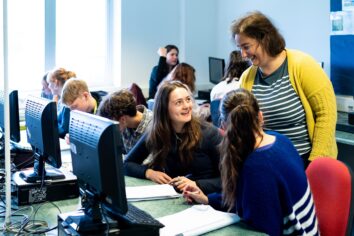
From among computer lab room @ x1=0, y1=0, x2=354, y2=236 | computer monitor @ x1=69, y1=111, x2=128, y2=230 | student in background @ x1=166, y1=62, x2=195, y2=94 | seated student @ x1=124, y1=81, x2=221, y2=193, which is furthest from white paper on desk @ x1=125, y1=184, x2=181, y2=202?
student in background @ x1=166, y1=62, x2=195, y2=94

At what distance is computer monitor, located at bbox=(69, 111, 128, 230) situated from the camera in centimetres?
128

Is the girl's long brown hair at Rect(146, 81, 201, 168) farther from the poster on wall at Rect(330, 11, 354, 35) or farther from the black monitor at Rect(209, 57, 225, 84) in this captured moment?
the black monitor at Rect(209, 57, 225, 84)

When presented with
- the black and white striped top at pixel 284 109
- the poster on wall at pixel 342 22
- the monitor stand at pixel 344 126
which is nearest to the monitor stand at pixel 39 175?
the black and white striped top at pixel 284 109

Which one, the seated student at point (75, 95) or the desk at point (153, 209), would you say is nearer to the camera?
the desk at point (153, 209)

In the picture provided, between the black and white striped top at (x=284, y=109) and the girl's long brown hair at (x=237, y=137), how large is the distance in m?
0.55

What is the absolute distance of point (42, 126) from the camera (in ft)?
6.15

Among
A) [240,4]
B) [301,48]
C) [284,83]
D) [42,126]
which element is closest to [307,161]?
[284,83]

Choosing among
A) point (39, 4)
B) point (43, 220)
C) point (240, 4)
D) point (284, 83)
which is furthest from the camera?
point (240, 4)

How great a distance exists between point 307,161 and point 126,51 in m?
3.59

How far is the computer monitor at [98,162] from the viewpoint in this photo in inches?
50.5

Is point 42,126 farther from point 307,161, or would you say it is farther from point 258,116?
point 307,161

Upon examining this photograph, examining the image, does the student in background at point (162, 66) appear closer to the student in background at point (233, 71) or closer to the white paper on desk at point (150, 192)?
the student in background at point (233, 71)

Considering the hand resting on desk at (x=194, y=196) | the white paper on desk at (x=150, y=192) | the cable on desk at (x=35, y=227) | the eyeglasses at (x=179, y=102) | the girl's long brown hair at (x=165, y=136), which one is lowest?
the cable on desk at (x=35, y=227)

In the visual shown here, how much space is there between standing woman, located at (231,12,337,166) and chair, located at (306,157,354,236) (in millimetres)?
403
